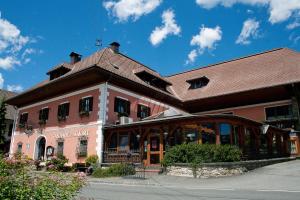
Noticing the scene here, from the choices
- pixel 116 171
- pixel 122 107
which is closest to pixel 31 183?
pixel 116 171

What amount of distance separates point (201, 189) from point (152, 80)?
16640 mm

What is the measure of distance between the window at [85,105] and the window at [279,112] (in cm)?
1457

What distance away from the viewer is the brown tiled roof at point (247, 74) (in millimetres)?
23812

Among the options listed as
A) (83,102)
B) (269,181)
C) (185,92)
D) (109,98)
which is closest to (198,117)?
(269,181)

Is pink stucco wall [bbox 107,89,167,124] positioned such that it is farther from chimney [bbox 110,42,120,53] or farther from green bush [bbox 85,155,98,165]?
chimney [bbox 110,42,120,53]

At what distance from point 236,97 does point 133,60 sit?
10.6 m

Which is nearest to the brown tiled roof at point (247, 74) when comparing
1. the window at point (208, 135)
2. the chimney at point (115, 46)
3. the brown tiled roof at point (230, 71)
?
the brown tiled roof at point (230, 71)

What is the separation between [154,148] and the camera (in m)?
19.2

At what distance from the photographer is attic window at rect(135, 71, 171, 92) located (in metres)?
25.6

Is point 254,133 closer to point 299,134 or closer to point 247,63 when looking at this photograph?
point 299,134

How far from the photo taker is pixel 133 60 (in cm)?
2914

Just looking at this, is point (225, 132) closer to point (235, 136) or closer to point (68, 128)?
point (235, 136)

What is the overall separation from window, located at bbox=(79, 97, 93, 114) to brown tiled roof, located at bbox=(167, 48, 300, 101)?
10.1m

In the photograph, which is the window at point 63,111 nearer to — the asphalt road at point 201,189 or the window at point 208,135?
the asphalt road at point 201,189
